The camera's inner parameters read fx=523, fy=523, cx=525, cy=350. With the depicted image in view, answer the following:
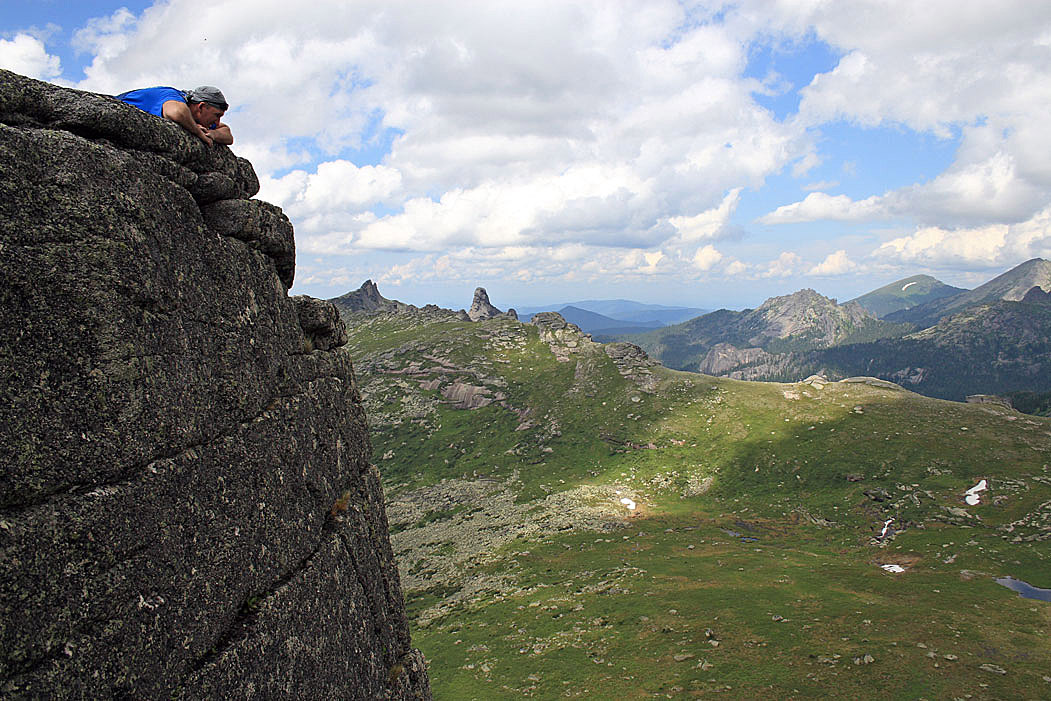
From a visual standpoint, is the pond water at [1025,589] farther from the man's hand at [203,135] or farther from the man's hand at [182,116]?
the man's hand at [182,116]

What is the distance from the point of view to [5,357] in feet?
26.9

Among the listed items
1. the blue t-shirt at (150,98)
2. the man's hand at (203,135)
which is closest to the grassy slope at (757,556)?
the man's hand at (203,135)

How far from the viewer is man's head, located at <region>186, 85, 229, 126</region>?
13688mm

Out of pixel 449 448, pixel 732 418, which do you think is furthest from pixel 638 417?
pixel 449 448

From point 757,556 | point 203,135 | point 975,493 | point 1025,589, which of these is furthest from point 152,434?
point 975,493

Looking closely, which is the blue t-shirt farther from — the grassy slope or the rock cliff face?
the grassy slope

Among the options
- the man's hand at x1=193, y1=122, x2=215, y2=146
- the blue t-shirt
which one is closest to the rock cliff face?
the man's hand at x1=193, y1=122, x2=215, y2=146

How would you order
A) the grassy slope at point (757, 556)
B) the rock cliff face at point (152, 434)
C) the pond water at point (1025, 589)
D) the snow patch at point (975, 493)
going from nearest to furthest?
the rock cliff face at point (152, 434) < the grassy slope at point (757, 556) < the pond water at point (1025, 589) < the snow patch at point (975, 493)

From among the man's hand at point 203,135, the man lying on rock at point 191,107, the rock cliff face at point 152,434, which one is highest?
the man lying on rock at point 191,107

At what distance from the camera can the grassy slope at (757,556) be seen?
46406 millimetres

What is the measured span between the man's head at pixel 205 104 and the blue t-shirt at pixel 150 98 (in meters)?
0.54

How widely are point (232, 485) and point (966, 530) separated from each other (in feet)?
368

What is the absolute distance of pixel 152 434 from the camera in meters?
10.3

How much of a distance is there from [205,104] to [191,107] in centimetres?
38
